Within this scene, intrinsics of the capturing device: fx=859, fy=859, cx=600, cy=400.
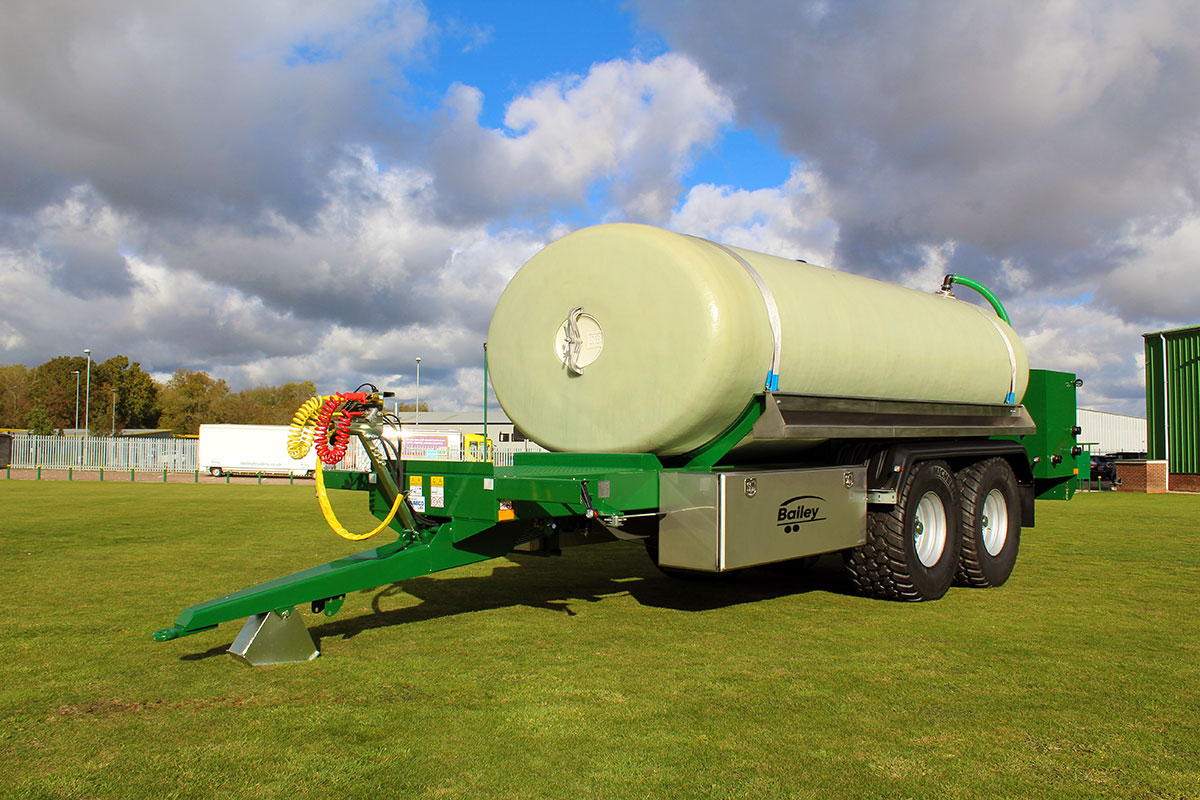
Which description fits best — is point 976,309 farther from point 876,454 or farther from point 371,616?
point 371,616

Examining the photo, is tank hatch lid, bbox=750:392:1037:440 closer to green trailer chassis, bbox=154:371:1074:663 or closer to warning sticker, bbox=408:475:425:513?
green trailer chassis, bbox=154:371:1074:663

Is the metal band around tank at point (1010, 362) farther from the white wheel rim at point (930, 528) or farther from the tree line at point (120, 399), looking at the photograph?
→ the tree line at point (120, 399)

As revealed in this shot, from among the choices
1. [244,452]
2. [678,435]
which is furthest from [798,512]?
[244,452]

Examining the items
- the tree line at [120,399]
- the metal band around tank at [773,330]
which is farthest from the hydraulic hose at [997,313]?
the tree line at [120,399]

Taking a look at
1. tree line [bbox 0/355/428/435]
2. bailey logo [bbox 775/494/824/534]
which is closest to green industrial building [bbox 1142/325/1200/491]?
bailey logo [bbox 775/494/824/534]

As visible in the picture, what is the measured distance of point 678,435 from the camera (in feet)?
19.5

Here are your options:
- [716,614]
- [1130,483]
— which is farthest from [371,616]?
[1130,483]

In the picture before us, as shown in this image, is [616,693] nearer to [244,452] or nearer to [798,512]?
[798,512]

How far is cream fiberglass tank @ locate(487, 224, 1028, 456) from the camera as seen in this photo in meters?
5.79

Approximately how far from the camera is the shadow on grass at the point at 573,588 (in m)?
7.00

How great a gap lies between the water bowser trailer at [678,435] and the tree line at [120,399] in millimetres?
68963

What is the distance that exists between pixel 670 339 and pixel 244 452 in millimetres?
37236

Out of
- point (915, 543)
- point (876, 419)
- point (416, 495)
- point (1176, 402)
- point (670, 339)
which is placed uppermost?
point (1176, 402)

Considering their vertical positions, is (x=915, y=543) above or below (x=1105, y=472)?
above
